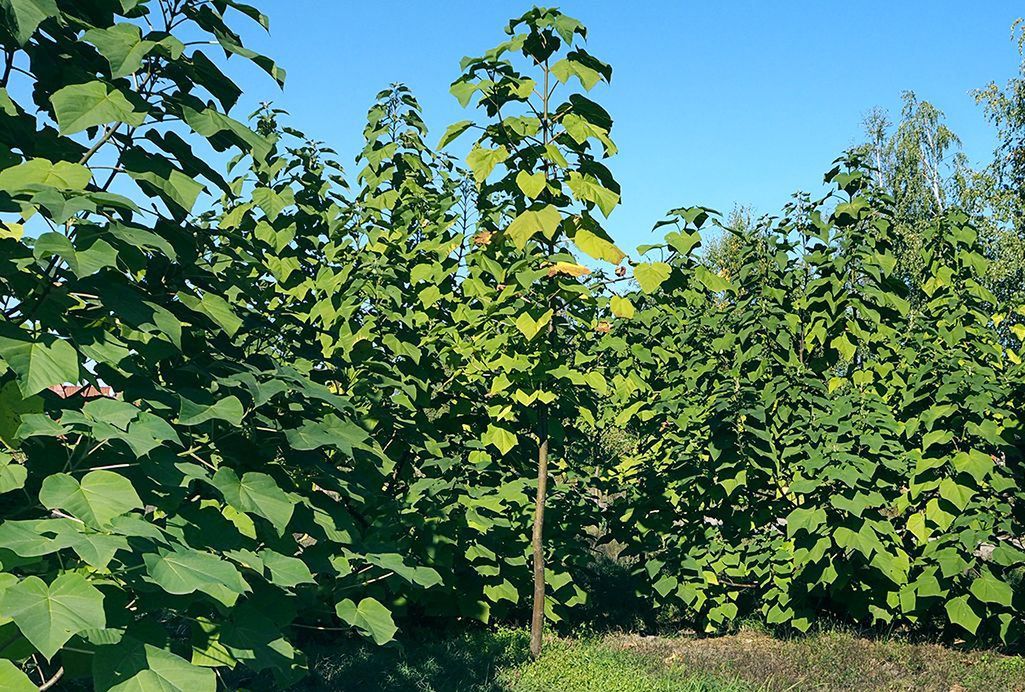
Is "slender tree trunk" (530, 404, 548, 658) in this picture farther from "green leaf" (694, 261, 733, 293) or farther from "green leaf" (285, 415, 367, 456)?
"green leaf" (285, 415, 367, 456)

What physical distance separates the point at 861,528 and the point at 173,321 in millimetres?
5035

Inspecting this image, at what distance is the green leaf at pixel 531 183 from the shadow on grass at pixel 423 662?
2.46m

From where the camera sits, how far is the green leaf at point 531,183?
4.95 metres

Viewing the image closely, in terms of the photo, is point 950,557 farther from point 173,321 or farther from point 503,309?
point 173,321

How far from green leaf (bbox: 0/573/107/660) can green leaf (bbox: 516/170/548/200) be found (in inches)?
134

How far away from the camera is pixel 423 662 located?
5605mm

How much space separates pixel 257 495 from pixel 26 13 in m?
1.22

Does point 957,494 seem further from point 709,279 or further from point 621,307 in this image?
point 621,307

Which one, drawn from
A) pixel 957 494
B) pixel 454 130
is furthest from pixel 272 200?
pixel 957 494

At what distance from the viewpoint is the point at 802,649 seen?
6008 mm

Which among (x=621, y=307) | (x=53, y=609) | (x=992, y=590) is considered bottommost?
(x=992, y=590)

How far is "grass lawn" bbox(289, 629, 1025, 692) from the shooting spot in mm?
5205

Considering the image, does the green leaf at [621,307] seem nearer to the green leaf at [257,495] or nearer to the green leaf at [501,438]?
the green leaf at [501,438]

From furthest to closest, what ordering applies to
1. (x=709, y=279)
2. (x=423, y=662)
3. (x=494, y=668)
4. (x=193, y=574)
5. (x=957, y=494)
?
(x=957, y=494) → (x=709, y=279) → (x=423, y=662) → (x=494, y=668) → (x=193, y=574)
